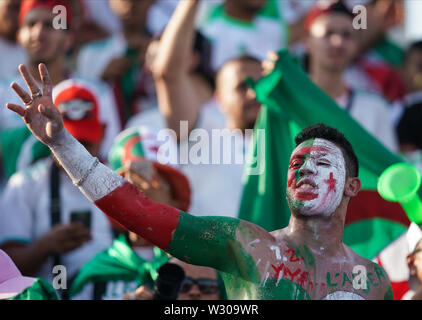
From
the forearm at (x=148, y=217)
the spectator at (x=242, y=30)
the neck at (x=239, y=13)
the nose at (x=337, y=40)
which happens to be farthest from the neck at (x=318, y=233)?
the neck at (x=239, y=13)

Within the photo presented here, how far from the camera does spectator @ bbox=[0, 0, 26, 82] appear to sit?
687cm

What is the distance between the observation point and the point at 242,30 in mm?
7340

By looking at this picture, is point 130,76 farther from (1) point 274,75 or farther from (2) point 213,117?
(1) point 274,75

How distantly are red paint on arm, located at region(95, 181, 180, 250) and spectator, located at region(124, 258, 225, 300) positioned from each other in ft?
2.88

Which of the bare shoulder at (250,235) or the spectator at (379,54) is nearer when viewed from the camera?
the bare shoulder at (250,235)

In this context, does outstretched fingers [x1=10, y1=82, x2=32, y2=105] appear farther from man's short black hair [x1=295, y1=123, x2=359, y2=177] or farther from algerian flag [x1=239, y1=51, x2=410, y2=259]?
algerian flag [x1=239, y1=51, x2=410, y2=259]

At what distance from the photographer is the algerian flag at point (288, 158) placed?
493 cm

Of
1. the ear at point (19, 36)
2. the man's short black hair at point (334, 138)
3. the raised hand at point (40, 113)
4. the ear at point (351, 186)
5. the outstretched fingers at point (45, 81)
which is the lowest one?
the ear at point (351, 186)

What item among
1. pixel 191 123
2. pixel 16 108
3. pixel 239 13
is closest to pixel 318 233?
pixel 16 108

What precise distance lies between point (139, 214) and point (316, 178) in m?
0.78

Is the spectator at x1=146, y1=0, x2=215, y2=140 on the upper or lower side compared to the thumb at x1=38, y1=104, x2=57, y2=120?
upper

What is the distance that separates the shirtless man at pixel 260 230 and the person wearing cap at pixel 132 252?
1190 millimetres

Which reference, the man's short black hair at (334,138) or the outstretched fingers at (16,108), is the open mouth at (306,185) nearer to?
the man's short black hair at (334,138)

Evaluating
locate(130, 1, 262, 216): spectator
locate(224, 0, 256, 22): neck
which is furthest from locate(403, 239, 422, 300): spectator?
locate(224, 0, 256, 22): neck
